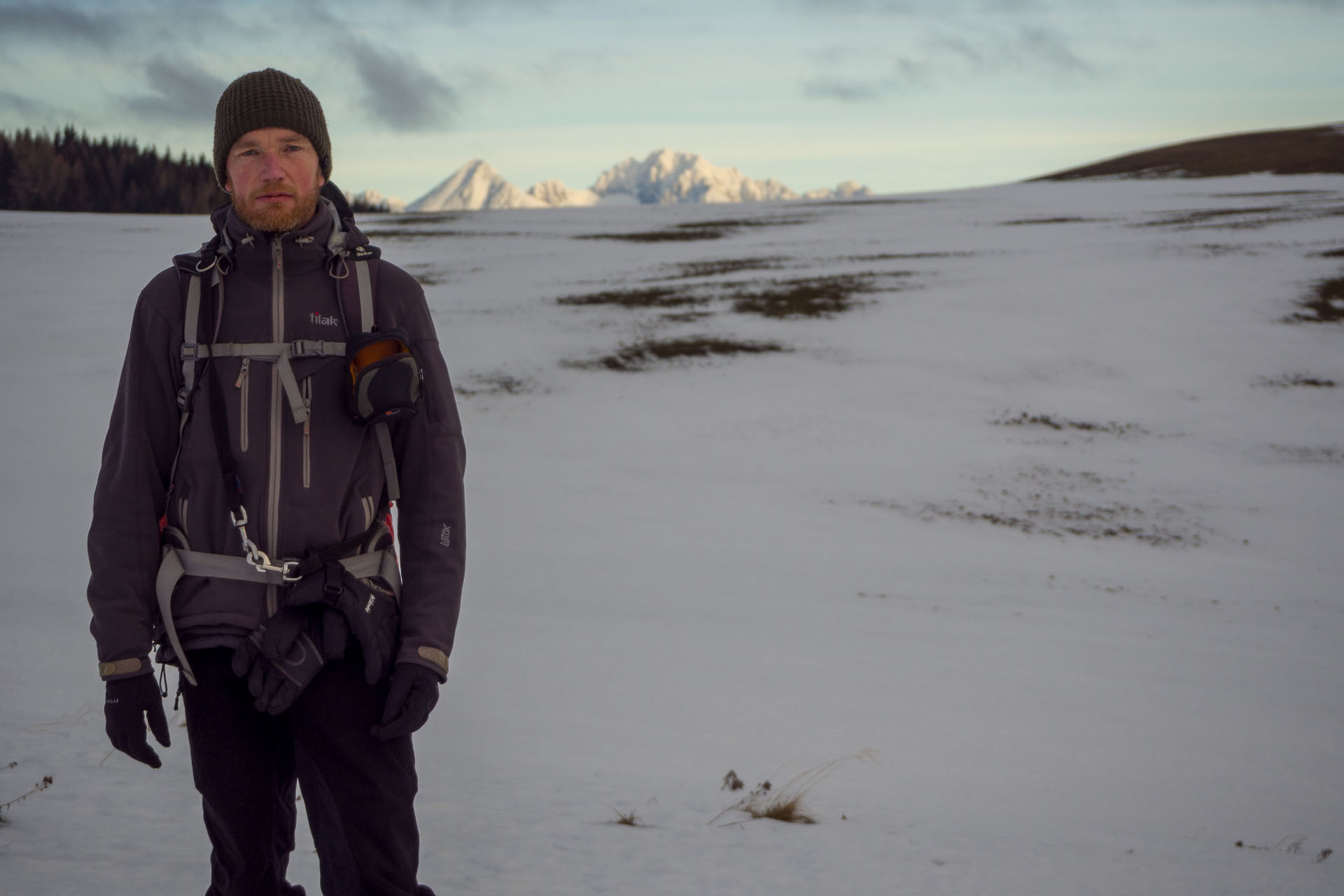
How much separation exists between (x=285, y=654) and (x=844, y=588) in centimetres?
886

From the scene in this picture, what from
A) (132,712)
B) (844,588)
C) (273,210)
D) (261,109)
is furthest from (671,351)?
(132,712)

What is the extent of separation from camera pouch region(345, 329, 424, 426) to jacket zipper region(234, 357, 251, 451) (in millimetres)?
278

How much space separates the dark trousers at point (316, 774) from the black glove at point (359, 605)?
9 cm

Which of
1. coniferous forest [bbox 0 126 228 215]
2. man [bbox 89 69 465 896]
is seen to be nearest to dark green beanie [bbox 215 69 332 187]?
man [bbox 89 69 465 896]

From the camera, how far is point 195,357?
2.63 meters

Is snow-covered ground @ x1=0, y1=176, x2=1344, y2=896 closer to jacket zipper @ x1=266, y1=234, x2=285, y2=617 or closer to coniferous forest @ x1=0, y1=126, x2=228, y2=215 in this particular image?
jacket zipper @ x1=266, y1=234, x2=285, y2=617

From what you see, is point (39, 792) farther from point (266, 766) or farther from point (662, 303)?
point (662, 303)

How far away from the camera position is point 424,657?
268cm

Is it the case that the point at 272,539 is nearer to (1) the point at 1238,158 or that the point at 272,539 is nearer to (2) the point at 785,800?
(2) the point at 785,800

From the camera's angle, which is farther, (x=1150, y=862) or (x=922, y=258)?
(x=922, y=258)

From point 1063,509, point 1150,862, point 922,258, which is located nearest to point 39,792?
point 1150,862

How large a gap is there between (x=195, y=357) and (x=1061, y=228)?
4068cm

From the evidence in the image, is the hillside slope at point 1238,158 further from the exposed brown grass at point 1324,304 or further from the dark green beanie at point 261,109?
the dark green beanie at point 261,109

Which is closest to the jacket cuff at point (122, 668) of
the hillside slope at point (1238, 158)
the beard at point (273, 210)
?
the beard at point (273, 210)
